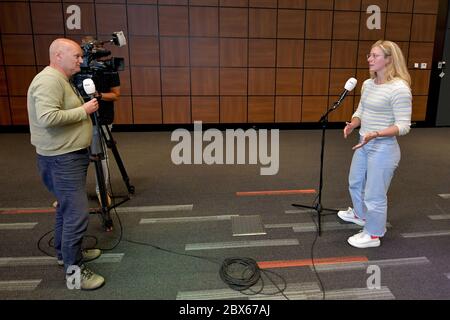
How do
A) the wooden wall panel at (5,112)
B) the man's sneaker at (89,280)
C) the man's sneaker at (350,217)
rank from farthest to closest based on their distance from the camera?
the wooden wall panel at (5,112)
the man's sneaker at (350,217)
the man's sneaker at (89,280)

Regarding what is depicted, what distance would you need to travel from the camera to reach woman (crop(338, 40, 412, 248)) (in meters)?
2.17

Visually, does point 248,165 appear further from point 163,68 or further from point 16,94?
point 16,94

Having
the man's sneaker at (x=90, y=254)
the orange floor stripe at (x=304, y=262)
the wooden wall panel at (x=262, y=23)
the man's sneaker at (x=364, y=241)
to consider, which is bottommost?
the orange floor stripe at (x=304, y=262)

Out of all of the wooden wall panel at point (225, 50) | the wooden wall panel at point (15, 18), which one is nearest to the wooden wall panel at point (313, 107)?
the wooden wall panel at point (225, 50)

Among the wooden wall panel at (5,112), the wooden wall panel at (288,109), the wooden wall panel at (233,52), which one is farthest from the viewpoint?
the wooden wall panel at (288,109)

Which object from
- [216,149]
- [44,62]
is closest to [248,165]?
[216,149]

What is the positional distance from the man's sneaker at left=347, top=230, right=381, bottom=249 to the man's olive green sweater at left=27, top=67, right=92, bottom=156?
189 cm

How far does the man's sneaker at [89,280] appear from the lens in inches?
79.0

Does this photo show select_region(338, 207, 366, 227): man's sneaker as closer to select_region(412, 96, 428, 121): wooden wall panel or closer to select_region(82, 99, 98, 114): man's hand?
select_region(82, 99, 98, 114): man's hand

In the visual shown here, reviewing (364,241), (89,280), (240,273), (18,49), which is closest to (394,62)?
(364,241)

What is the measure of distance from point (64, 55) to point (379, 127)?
194 centimetres

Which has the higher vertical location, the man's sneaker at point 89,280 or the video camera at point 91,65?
the video camera at point 91,65

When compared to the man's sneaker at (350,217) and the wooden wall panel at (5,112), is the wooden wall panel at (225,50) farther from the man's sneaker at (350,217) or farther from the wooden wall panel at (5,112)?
the man's sneaker at (350,217)
